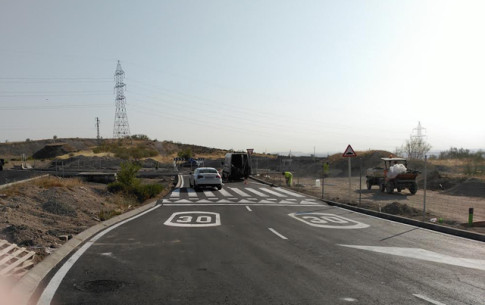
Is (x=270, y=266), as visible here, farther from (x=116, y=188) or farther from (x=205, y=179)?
(x=205, y=179)

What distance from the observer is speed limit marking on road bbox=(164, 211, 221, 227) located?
13.0 metres

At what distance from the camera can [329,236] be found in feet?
36.3

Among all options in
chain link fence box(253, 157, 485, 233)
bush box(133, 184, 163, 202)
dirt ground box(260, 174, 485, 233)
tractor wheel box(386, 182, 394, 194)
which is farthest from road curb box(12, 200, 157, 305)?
tractor wheel box(386, 182, 394, 194)

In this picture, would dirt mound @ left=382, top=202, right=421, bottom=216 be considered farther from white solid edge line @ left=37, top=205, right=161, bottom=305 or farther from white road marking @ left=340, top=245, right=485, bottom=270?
white solid edge line @ left=37, top=205, right=161, bottom=305

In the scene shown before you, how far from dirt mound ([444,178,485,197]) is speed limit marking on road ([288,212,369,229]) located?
15.7 metres

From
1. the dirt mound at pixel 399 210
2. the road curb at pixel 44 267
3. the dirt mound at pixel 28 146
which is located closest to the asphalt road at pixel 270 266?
the road curb at pixel 44 267

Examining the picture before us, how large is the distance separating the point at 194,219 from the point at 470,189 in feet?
70.1

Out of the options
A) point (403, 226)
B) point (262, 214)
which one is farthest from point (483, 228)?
point (262, 214)

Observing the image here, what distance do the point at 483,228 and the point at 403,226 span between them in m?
2.21

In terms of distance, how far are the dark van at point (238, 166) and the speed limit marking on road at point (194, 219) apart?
68.4 ft

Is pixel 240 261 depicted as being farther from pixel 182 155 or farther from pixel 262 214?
pixel 182 155

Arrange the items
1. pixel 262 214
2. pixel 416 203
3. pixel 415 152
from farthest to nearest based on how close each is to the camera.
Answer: pixel 415 152 → pixel 416 203 → pixel 262 214

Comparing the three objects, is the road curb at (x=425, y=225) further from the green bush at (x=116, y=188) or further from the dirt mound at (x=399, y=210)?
the green bush at (x=116, y=188)

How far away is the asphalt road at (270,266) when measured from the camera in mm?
5938
